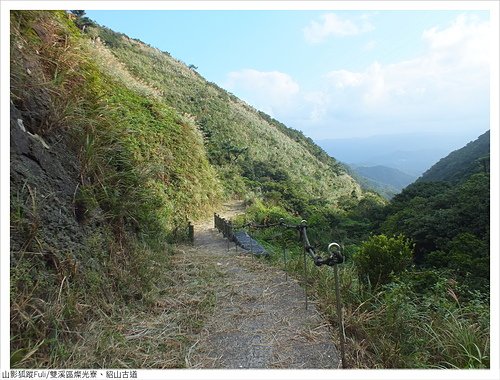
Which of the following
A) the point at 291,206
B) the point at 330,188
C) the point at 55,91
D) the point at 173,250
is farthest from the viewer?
the point at 330,188

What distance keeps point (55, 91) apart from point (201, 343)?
282 cm

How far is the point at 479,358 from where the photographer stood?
229cm

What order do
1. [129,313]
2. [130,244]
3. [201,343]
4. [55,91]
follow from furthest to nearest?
[130,244] < [55,91] < [129,313] < [201,343]

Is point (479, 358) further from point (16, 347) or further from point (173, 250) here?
point (173, 250)

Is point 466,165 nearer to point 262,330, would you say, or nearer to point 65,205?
point 262,330

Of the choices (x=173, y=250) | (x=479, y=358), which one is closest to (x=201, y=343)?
(x=479, y=358)

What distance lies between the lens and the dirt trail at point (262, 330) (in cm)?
264

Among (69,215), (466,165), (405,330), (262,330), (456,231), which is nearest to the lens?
(405,330)

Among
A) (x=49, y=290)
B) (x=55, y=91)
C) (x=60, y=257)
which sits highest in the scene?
(x=55, y=91)

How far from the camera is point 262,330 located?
3.13 metres

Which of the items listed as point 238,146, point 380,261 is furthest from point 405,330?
point 238,146

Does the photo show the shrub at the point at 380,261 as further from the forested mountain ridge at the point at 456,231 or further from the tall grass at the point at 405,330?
the forested mountain ridge at the point at 456,231

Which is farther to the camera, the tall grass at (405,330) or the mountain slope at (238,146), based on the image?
the mountain slope at (238,146)

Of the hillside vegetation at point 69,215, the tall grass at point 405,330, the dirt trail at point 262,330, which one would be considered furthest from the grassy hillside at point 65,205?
the tall grass at point 405,330
